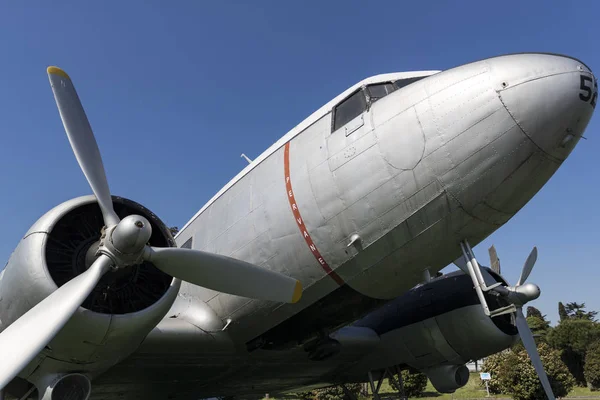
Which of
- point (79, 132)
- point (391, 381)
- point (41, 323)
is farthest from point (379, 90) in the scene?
point (391, 381)

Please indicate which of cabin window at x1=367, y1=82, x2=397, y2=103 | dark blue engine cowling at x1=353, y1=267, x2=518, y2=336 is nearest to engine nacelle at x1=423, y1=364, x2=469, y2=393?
dark blue engine cowling at x1=353, y1=267, x2=518, y2=336

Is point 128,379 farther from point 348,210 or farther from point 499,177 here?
point 499,177

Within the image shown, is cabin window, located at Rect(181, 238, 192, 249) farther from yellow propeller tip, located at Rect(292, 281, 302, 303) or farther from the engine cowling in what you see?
the engine cowling

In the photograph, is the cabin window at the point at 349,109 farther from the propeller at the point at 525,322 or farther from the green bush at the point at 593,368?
the green bush at the point at 593,368

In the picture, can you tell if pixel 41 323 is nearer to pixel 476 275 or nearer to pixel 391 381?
pixel 476 275

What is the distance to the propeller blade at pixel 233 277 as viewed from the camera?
20.2 feet

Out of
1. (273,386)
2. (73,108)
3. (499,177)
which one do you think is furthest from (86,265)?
(273,386)

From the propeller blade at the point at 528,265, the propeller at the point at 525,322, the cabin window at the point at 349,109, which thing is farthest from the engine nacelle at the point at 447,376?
the cabin window at the point at 349,109

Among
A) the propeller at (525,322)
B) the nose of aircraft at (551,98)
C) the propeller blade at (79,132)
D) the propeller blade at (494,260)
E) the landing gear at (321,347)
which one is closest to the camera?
the nose of aircraft at (551,98)

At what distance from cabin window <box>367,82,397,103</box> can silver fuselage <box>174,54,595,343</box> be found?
164mm

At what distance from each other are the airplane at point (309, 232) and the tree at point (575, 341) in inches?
1571

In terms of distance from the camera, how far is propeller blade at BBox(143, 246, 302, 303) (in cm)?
614

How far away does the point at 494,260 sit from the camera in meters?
10.0

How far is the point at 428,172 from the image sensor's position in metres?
5.94
